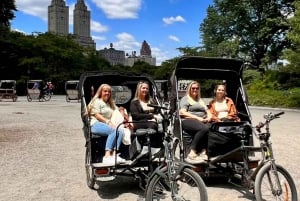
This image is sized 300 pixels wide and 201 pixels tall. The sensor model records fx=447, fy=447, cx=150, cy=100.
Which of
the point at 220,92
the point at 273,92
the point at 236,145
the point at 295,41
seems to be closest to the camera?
the point at 236,145

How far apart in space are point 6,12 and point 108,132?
48.9 meters

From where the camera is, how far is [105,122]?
7.30m

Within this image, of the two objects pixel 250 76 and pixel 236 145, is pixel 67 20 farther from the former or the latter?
pixel 236 145

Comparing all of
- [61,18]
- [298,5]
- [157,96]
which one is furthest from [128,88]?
[61,18]

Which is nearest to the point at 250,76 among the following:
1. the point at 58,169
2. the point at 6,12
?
the point at 6,12

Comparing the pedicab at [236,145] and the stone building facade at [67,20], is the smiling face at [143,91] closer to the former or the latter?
the pedicab at [236,145]

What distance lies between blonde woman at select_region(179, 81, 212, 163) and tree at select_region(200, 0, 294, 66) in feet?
129

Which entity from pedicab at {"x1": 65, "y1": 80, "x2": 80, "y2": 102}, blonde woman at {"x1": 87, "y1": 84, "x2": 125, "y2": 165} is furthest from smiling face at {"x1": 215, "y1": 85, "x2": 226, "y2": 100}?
pedicab at {"x1": 65, "y1": 80, "x2": 80, "y2": 102}

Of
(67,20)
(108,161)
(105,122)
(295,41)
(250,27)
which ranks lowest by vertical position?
(108,161)

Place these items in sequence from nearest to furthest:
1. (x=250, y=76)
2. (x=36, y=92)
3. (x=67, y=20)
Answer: (x=36, y=92) < (x=250, y=76) < (x=67, y=20)

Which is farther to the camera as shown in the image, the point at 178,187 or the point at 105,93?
the point at 105,93

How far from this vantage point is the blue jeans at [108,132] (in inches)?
271

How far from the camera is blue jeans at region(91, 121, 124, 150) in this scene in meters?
6.89

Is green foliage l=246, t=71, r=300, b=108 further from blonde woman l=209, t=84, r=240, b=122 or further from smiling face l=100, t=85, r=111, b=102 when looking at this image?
smiling face l=100, t=85, r=111, b=102
